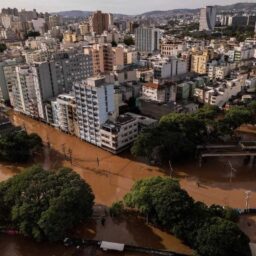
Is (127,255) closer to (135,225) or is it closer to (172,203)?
(135,225)

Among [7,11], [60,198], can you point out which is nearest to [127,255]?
[60,198]

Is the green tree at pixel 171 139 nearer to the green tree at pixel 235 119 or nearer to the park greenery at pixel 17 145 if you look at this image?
the green tree at pixel 235 119

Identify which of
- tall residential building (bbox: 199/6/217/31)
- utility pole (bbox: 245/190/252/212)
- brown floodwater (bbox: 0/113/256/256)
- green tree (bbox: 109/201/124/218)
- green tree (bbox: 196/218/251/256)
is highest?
tall residential building (bbox: 199/6/217/31)

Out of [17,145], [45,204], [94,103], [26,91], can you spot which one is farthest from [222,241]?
[26,91]

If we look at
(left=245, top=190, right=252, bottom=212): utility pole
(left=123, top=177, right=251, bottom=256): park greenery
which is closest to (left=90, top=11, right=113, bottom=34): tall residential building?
(left=245, top=190, right=252, bottom=212): utility pole

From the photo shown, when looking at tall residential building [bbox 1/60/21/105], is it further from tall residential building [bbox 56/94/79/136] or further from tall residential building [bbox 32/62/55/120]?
tall residential building [bbox 56/94/79/136]

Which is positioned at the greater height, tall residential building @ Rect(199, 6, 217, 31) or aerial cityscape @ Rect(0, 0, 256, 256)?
tall residential building @ Rect(199, 6, 217, 31)

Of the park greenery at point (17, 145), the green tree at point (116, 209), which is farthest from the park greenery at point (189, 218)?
the park greenery at point (17, 145)
